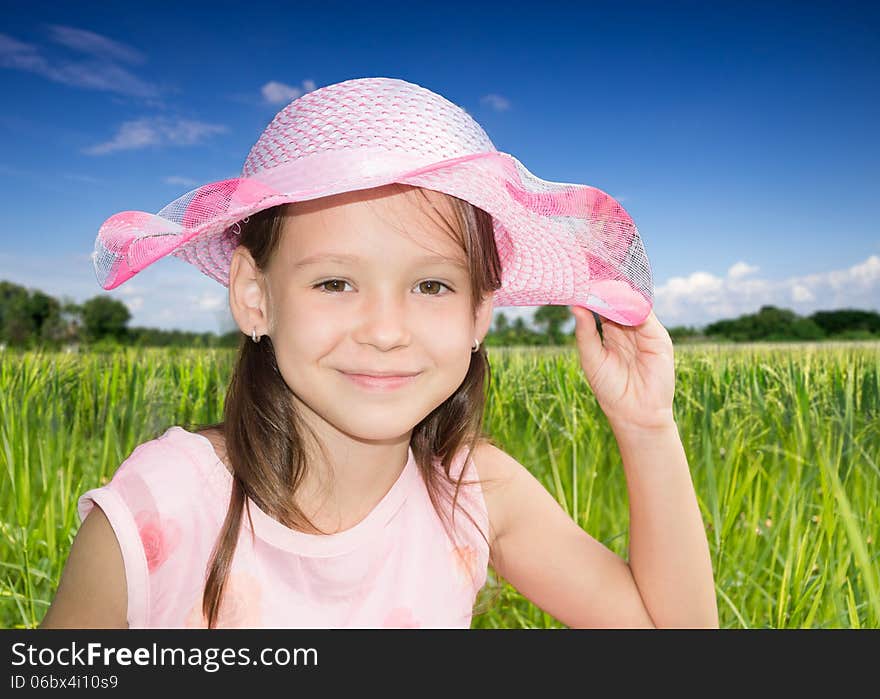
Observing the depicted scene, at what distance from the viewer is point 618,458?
98.8 inches

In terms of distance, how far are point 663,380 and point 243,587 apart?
86 centimetres

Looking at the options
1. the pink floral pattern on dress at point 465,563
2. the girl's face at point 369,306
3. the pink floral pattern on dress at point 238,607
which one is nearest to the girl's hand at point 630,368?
the girl's face at point 369,306

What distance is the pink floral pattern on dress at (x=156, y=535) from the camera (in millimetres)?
1208

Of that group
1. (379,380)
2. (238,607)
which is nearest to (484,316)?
(379,380)

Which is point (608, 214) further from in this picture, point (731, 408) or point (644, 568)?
point (731, 408)

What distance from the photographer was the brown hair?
4.25 feet

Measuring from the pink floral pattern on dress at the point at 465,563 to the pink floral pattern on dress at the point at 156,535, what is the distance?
0.56 metres

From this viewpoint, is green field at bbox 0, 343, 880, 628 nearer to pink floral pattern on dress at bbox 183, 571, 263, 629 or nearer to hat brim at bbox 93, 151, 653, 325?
hat brim at bbox 93, 151, 653, 325

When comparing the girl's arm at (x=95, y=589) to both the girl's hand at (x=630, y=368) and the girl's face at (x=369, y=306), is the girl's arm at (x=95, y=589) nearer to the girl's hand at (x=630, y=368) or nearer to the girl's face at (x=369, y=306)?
→ the girl's face at (x=369, y=306)

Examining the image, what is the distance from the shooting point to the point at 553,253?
1.42m

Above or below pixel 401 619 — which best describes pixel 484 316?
above

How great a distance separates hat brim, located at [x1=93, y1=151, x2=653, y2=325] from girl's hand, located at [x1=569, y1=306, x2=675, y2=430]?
56mm

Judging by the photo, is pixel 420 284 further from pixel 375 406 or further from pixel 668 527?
pixel 668 527

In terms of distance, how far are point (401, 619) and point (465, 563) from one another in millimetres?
175
